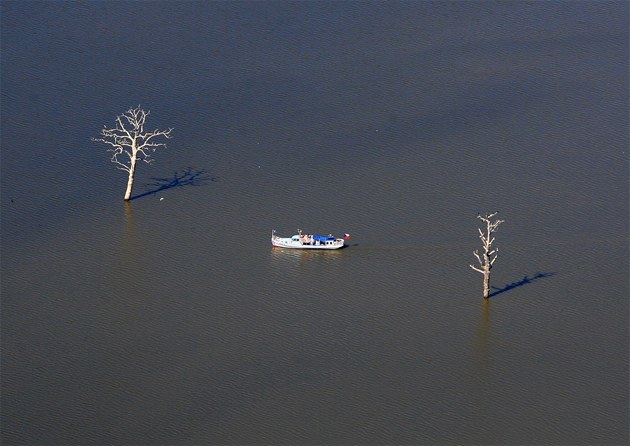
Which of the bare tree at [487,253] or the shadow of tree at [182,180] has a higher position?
the shadow of tree at [182,180]

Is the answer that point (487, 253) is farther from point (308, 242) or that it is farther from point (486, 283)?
point (308, 242)

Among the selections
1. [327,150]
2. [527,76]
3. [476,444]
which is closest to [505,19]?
[527,76]

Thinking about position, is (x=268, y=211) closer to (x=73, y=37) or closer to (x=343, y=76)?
(x=343, y=76)

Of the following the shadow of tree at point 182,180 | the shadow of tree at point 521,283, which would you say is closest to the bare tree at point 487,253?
the shadow of tree at point 521,283

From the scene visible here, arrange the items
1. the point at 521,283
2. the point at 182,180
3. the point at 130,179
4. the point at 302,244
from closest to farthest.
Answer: the point at 521,283
the point at 302,244
the point at 130,179
the point at 182,180

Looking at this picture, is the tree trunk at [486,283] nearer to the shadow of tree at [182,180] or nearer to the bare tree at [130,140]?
the shadow of tree at [182,180]

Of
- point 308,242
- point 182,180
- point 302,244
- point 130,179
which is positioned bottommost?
point 302,244

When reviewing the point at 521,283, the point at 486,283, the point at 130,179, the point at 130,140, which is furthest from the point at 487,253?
the point at 130,140
